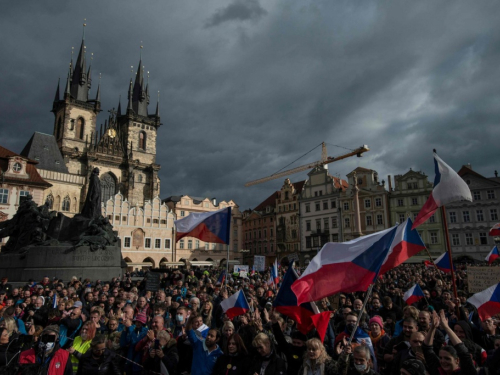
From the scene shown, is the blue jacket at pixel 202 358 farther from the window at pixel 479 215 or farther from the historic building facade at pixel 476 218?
the window at pixel 479 215

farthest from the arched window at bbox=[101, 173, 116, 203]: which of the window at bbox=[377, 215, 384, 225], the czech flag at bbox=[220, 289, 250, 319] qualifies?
the czech flag at bbox=[220, 289, 250, 319]

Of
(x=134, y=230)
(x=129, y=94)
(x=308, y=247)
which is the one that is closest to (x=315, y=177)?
(x=308, y=247)

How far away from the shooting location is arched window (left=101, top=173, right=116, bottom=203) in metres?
62.8

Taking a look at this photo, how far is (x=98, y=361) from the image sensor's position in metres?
4.78

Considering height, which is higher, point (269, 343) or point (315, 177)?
point (315, 177)

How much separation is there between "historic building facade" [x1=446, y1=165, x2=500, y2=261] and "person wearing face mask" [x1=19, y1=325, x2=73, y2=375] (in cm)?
4831

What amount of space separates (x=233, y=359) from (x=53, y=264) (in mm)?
12231

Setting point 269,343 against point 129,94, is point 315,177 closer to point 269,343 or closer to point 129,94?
point 129,94

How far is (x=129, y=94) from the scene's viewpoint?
79.4m

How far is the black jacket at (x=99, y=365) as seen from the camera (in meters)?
4.70

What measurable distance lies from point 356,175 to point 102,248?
44.1m

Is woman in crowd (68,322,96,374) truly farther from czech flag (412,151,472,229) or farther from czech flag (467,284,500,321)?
czech flag (412,151,472,229)

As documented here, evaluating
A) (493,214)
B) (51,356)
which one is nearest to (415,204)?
(493,214)

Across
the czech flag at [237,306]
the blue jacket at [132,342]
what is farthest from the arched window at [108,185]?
the blue jacket at [132,342]
